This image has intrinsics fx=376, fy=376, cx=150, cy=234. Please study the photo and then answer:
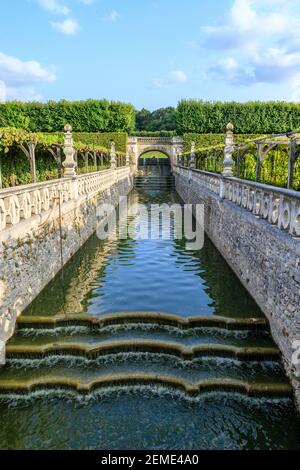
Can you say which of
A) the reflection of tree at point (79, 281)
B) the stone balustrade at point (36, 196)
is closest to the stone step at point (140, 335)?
the reflection of tree at point (79, 281)

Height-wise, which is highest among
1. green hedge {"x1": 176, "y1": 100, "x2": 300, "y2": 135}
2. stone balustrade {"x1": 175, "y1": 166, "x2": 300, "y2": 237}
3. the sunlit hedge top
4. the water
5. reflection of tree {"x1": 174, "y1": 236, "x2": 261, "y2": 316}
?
green hedge {"x1": 176, "y1": 100, "x2": 300, "y2": 135}

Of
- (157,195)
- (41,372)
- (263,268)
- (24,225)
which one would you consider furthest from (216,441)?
(157,195)

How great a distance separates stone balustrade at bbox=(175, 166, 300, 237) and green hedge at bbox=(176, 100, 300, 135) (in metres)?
35.8

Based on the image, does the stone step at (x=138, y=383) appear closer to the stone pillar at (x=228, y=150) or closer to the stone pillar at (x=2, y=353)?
the stone pillar at (x=2, y=353)

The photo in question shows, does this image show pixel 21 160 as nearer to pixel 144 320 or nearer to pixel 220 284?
pixel 220 284

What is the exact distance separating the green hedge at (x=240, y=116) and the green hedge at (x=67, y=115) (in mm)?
8254

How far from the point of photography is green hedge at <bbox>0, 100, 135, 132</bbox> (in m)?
47.3

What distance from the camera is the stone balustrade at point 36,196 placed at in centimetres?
926

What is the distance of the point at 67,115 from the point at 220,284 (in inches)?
1639

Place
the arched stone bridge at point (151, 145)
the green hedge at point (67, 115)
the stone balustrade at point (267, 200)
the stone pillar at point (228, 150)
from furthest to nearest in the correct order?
the arched stone bridge at point (151, 145) < the green hedge at point (67, 115) < the stone pillar at point (228, 150) < the stone balustrade at point (267, 200)

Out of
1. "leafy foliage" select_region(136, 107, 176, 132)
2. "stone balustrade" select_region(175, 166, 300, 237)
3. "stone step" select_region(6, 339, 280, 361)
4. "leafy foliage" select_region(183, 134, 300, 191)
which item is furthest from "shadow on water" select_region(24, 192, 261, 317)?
"leafy foliage" select_region(136, 107, 176, 132)

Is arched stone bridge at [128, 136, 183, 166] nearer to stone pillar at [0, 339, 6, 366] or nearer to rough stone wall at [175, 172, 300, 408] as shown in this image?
rough stone wall at [175, 172, 300, 408]

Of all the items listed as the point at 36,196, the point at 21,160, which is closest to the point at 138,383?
the point at 36,196

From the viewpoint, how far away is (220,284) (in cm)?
1241
